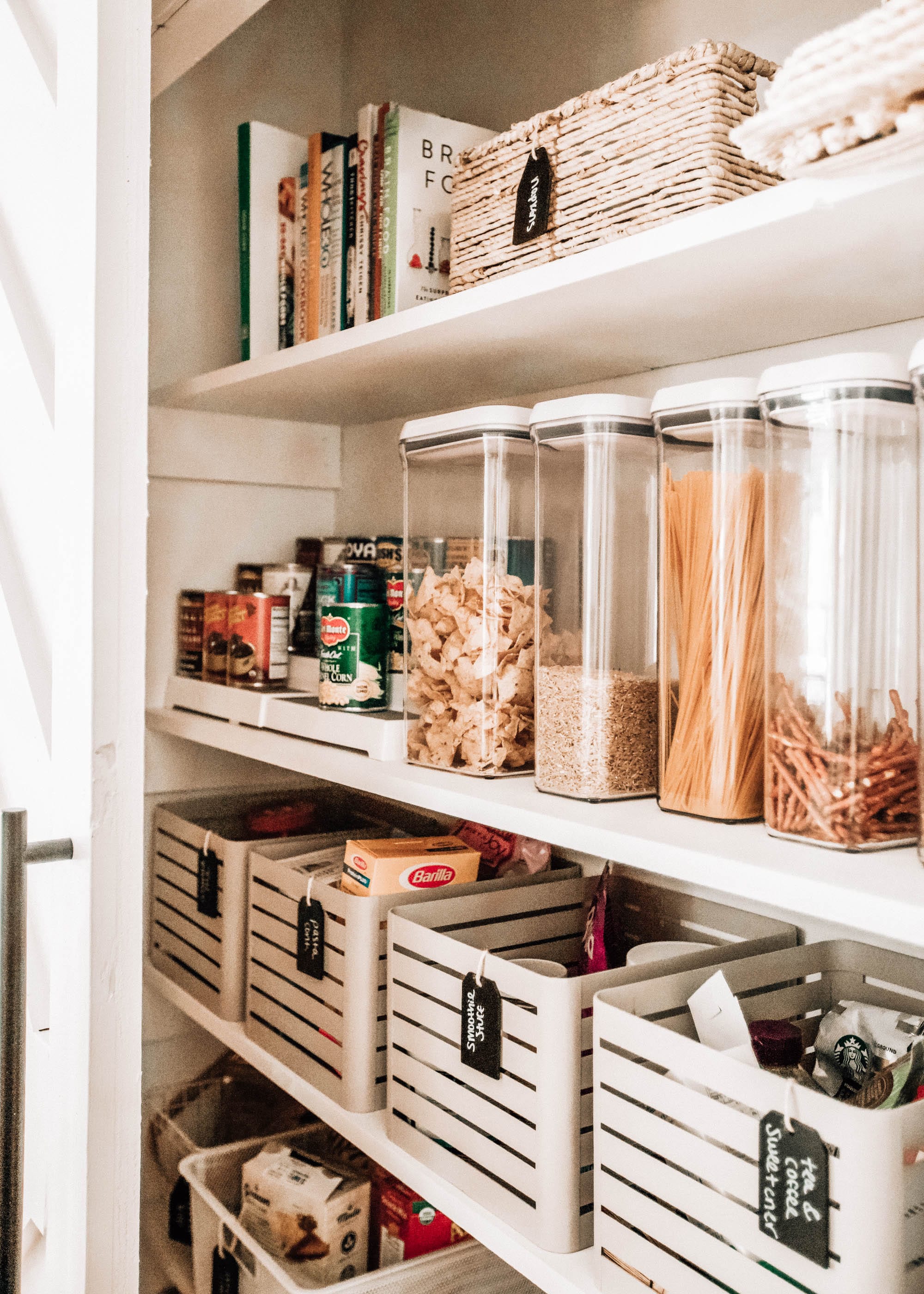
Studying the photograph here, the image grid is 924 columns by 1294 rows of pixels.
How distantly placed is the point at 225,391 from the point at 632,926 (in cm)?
95

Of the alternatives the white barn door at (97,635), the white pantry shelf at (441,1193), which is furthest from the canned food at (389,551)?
the white pantry shelf at (441,1193)

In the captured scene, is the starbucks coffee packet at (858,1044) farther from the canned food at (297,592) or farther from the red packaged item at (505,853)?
the canned food at (297,592)

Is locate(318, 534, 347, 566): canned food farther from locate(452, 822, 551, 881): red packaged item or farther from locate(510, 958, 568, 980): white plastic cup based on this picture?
locate(510, 958, 568, 980): white plastic cup

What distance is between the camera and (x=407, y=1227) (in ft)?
4.41

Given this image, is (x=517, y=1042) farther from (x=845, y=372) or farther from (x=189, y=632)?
(x=189, y=632)

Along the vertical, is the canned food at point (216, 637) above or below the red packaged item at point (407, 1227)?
above

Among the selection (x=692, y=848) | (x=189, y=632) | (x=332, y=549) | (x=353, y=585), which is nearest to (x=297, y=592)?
(x=332, y=549)

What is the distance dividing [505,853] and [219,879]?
1.46 feet

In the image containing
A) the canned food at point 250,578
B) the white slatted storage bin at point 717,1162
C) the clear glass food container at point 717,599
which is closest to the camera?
the white slatted storage bin at point 717,1162

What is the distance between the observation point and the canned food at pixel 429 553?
45.5 inches

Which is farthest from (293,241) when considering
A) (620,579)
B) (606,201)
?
(620,579)

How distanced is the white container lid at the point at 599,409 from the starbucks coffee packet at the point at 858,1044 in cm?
55

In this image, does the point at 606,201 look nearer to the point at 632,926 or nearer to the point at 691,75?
the point at 691,75

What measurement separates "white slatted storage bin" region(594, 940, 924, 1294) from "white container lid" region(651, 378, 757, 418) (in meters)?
0.48
